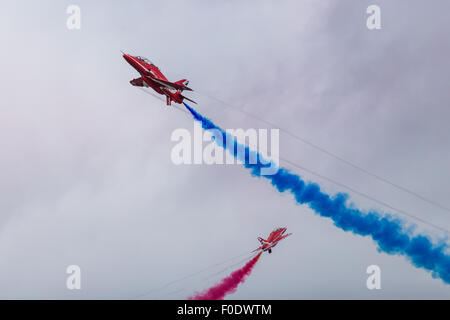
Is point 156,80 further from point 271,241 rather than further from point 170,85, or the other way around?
point 271,241

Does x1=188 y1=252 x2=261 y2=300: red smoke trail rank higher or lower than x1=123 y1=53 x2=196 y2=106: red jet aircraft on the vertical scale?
lower

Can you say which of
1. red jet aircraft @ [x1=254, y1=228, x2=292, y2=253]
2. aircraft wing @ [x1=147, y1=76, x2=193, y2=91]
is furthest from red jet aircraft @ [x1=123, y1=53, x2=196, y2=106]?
red jet aircraft @ [x1=254, y1=228, x2=292, y2=253]

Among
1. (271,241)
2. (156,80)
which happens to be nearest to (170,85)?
(156,80)

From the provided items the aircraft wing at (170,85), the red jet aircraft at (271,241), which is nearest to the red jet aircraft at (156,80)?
the aircraft wing at (170,85)

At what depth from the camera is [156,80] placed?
74562 mm

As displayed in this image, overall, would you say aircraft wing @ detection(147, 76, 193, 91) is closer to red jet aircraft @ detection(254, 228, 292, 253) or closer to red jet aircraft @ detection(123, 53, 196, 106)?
red jet aircraft @ detection(123, 53, 196, 106)

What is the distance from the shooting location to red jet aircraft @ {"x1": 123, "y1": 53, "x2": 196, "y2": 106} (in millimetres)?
74375

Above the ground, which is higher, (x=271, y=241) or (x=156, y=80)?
(x=156, y=80)

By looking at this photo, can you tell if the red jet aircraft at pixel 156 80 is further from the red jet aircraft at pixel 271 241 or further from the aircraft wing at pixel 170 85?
the red jet aircraft at pixel 271 241

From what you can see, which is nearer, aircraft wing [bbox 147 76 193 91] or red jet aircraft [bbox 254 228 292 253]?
aircraft wing [bbox 147 76 193 91]

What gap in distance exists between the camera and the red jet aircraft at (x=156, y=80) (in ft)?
244
